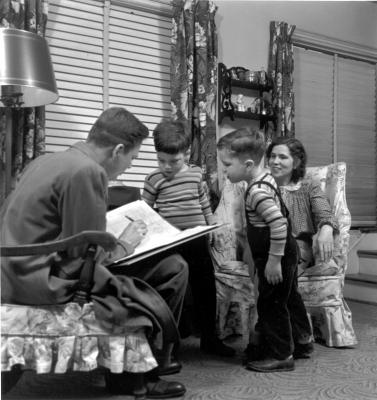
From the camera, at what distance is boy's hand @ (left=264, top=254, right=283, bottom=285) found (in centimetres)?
194

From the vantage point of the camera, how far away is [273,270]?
1.95 meters

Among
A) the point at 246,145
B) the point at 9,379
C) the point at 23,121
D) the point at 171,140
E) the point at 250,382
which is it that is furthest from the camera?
the point at 23,121

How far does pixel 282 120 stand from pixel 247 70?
47 centimetres

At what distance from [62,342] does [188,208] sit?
0.95 m

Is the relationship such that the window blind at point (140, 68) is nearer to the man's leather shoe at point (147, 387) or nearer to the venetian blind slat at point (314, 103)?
the venetian blind slat at point (314, 103)

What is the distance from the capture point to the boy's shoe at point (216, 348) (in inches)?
89.0

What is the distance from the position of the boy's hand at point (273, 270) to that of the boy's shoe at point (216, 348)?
479 mm

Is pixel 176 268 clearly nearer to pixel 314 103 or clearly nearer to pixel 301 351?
pixel 301 351

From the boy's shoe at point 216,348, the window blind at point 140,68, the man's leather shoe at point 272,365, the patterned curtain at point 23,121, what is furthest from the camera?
the window blind at point 140,68

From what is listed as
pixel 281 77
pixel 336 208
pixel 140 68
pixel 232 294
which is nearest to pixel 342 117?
pixel 281 77

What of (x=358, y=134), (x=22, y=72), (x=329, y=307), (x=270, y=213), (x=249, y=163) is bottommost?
(x=329, y=307)

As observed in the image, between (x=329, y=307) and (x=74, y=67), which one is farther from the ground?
(x=74, y=67)

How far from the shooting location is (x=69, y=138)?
329 cm

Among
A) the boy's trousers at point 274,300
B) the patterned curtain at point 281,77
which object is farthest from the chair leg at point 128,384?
the patterned curtain at point 281,77
